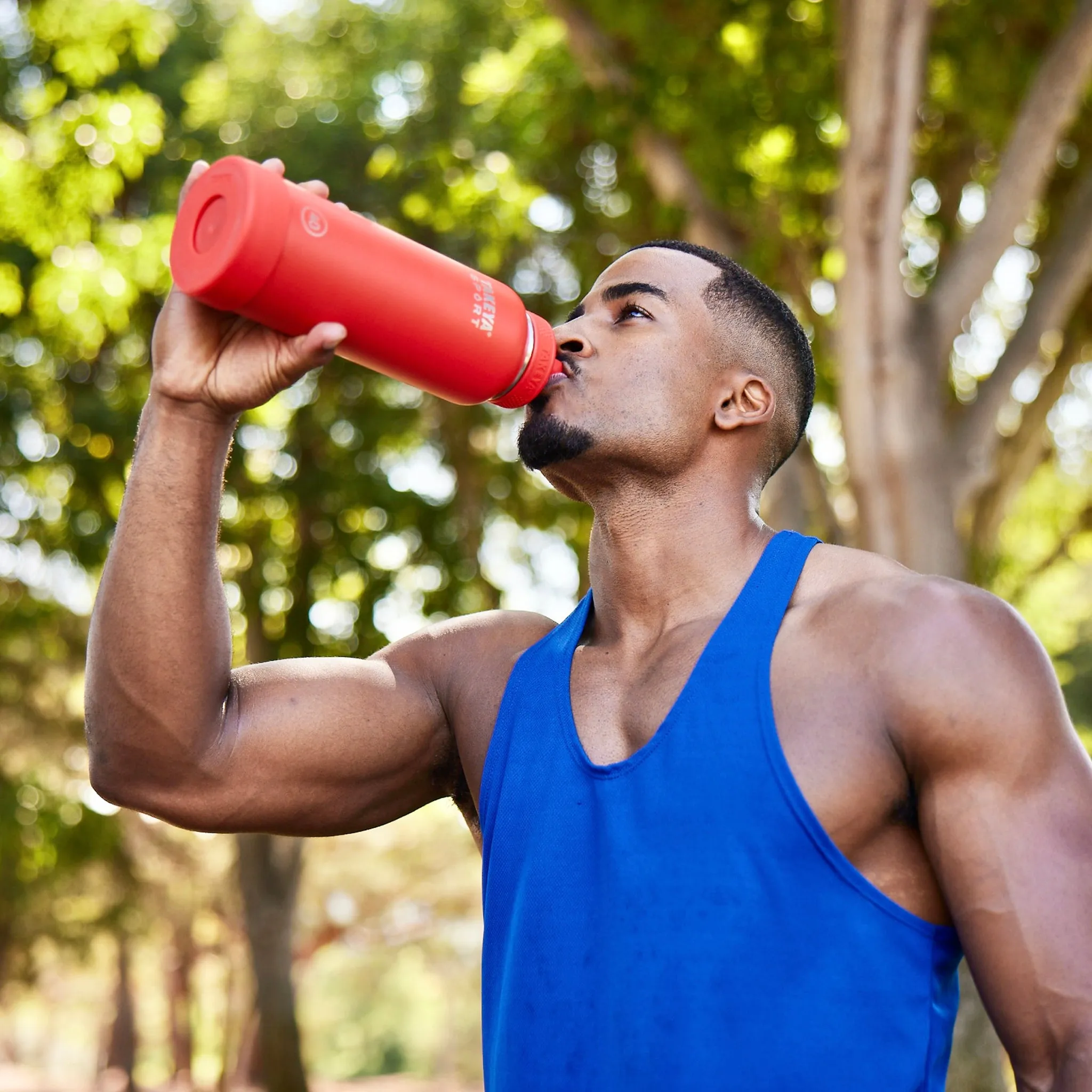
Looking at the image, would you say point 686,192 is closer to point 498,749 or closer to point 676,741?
point 498,749

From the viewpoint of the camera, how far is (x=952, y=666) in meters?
1.80

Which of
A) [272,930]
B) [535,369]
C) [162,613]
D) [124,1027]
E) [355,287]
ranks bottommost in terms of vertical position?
[124,1027]

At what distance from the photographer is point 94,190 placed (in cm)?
775

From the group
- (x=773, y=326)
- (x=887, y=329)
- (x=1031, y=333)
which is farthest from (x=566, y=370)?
(x=1031, y=333)

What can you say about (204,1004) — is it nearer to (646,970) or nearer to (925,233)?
(925,233)

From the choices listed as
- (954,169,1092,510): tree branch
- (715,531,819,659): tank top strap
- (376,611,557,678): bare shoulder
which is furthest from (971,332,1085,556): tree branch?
(715,531,819,659): tank top strap

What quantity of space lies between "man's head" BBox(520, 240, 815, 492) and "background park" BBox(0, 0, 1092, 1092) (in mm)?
354

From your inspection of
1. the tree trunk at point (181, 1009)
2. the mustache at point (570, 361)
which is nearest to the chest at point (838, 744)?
the mustache at point (570, 361)

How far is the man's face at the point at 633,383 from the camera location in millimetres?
2285

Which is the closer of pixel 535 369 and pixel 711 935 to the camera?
pixel 711 935

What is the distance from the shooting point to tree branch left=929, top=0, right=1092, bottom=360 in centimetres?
598

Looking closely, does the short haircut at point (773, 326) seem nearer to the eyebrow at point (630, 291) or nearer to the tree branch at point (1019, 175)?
the eyebrow at point (630, 291)

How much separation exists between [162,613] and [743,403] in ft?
3.54

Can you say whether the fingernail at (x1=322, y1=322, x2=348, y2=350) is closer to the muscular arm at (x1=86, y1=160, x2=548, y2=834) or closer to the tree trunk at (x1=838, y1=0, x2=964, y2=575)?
the muscular arm at (x1=86, y1=160, x2=548, y2=834)
